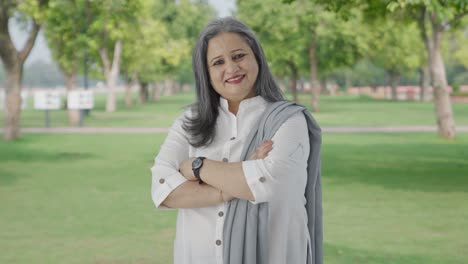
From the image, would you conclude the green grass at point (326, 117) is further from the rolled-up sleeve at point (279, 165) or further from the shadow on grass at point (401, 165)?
the rolled-up sleeve at point (279, 165)

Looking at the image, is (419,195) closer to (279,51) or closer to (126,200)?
(126,200)

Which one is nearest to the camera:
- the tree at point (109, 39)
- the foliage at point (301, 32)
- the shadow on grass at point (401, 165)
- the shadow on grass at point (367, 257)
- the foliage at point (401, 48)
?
the shadow on grass at point (367, 257)

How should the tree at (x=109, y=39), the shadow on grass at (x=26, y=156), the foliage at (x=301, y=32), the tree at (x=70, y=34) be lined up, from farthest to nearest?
1. the foliage at (x=301, y=32)
2. the tree at (x=109, y=39)
3. the tree at (x=70, y=34)
4. the shadow on grass at (x=26, y=156)

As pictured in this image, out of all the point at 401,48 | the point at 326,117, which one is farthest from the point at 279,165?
the point at 401,48

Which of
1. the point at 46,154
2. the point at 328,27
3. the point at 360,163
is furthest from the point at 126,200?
the point at 328,27

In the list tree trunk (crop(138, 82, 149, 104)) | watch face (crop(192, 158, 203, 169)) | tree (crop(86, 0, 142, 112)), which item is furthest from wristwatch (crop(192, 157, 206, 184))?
tree trunk (crop(138, 82, 149, 104))

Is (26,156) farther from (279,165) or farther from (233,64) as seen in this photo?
(279,165)

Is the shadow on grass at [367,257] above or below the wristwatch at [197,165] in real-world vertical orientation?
below

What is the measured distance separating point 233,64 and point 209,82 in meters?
0.17

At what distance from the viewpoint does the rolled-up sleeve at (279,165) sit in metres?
3.16

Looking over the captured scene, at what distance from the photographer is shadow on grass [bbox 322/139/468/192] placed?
1304cm

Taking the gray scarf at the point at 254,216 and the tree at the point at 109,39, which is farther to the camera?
the tree at the point at 109,39

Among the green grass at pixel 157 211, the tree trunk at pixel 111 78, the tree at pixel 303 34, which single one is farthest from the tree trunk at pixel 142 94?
the green grass at pixel 157 211

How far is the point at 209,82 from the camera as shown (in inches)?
133
